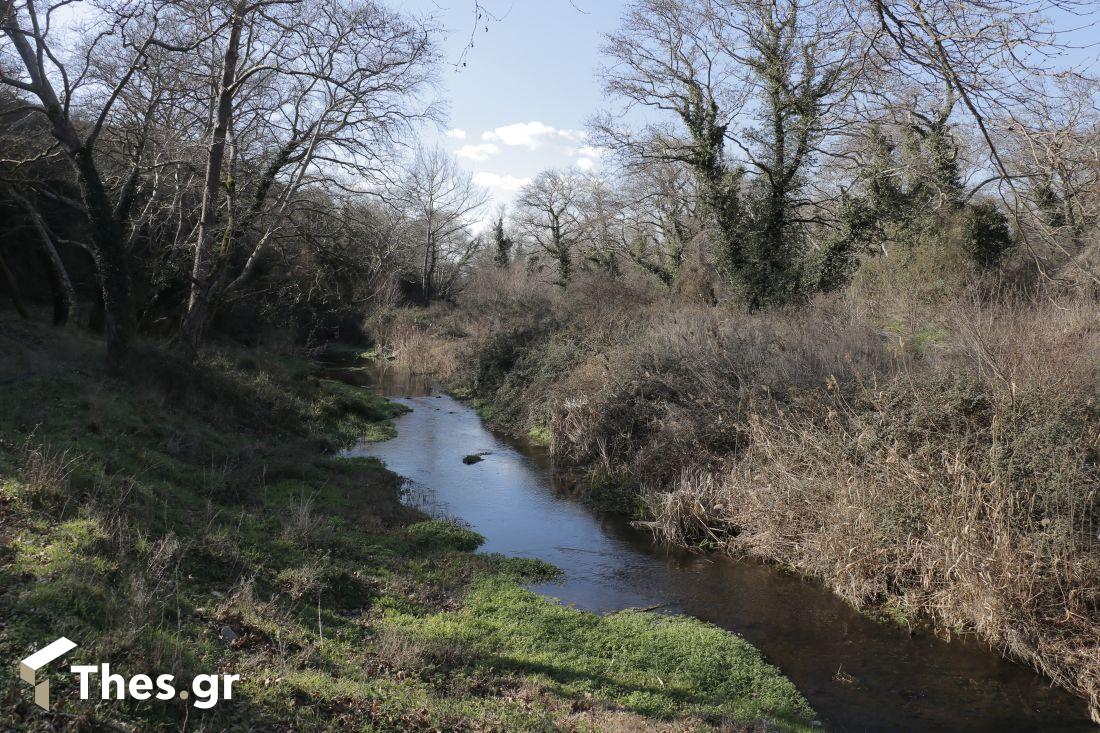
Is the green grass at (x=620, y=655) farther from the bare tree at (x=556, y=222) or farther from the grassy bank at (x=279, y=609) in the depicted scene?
the bare tree at (x=556, y=222)

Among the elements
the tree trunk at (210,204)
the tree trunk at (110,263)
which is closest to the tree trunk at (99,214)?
the tree trunk at (110,263)

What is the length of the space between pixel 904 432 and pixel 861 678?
3.83 meters

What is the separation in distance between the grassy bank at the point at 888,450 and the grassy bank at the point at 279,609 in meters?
2.67

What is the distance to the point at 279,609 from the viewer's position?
6.70 m

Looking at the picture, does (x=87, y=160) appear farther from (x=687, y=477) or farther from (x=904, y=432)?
(x=904, y=432)

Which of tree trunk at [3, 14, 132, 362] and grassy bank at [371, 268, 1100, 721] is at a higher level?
tree trunk at [3, 14, 132, 362]

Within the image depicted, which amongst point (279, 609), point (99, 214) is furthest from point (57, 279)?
point (279, 609)

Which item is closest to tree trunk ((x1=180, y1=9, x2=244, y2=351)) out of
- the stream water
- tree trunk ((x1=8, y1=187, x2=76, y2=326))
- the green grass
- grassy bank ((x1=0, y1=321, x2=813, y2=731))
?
tree trunk ((x1=8, y1=187, x2=76, y2=326))

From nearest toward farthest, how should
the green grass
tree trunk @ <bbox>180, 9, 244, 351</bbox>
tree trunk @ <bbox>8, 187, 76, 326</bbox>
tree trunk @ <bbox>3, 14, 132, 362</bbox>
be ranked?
the green grass → tree trunk @ <bbox>3, 14, 132, 362</bbox> → tree trunk @ <bbox>180, 9, 244, 351</bbox> → tree trunk @ <bbox>8, 187, 76, 326</bbox>

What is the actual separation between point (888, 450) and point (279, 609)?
7998mm

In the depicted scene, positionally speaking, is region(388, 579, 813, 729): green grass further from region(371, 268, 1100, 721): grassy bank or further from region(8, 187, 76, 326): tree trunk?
region(8, 187, 76, 326): tree trunk

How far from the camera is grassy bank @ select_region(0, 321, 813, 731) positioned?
477 centimetres

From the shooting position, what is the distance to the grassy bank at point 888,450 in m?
7.89

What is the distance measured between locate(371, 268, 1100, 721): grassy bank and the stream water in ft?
1.44
